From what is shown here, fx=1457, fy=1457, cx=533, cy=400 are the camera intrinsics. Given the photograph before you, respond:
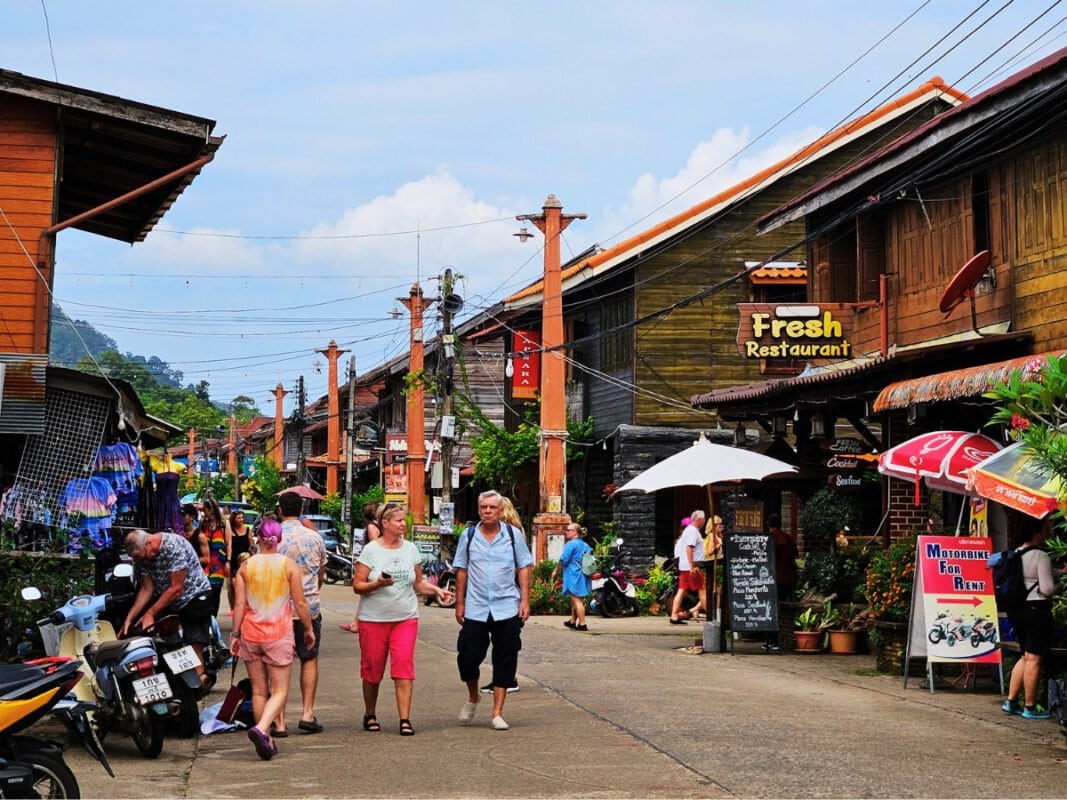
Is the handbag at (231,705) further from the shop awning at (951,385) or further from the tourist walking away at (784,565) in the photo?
the tourist walking away at (784,565)

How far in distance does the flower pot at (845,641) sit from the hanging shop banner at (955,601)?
3831mm

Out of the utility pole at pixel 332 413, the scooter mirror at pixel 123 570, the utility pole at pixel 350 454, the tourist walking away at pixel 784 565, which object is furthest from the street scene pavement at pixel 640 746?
the utility pole at pixel 332 413

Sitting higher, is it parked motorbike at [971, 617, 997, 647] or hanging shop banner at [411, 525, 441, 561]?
hanging shop banner at [411, 525, 441, 561]

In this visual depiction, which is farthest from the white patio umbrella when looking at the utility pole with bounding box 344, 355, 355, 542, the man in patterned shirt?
the utility pole with bounding box 344, 355, 355, 542

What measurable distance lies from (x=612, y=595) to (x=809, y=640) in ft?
27.6

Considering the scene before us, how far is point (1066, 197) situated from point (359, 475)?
56.8 meters

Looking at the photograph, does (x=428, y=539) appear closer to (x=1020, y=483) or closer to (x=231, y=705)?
(x=231, y=705)

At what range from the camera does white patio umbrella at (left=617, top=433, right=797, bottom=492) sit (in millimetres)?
18531

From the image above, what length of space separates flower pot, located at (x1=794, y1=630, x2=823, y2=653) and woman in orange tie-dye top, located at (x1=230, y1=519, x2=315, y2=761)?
9436 millimetres

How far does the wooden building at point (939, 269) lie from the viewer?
16375 mm

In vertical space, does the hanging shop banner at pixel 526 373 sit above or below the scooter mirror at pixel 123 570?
above

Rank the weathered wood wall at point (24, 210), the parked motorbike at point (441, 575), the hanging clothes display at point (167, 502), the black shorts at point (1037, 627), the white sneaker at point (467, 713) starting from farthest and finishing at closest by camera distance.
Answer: the parked motorbike at point (441, 575), the hanging clothes display at point (167, 502), the weathered wood wall at point (24, 210), the black shorts at point (1037, 627), the white sneaker at point (467, 713)

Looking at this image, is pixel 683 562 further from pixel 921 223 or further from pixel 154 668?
pixel 154 668

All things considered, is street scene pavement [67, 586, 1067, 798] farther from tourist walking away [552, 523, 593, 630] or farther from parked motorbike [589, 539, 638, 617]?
parked motorbike [589, 539, 638, 617]
